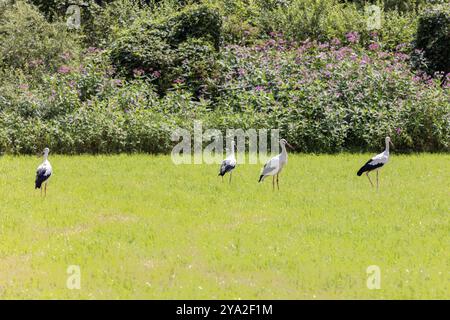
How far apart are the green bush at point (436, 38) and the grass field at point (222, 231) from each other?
7863 millimetres

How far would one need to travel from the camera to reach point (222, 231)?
443 inches

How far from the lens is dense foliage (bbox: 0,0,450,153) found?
18047 millimetres

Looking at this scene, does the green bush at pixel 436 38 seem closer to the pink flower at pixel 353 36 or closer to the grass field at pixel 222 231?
the pink flower at pixel 353 36

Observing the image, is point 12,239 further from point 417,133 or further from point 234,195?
point 417,133

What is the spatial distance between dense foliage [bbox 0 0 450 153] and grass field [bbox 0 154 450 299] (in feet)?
5.72

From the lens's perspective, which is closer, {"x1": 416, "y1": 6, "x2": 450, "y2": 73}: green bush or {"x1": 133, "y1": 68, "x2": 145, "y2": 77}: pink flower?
{"x1": 133, "y1": 68, "x2": 145, "y2": 77}: pink flower

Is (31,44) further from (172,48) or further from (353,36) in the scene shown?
(353,36)

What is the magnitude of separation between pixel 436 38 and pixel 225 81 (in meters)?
7.17

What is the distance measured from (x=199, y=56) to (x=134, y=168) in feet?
23.8

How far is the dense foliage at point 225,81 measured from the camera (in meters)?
18.0

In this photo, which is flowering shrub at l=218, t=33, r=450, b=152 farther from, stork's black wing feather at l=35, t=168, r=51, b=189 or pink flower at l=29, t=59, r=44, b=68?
stork's black wing feather at l=35, t=168, r=51, b=189

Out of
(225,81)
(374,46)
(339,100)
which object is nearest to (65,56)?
(225,81)

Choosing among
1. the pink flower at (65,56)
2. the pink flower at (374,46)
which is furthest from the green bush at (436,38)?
the pink flower at (65,56)

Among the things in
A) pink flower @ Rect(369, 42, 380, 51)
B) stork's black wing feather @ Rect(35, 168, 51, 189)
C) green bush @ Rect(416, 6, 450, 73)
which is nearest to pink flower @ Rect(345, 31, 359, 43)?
pink flower @ Rect(369, 42, 380, 51)
